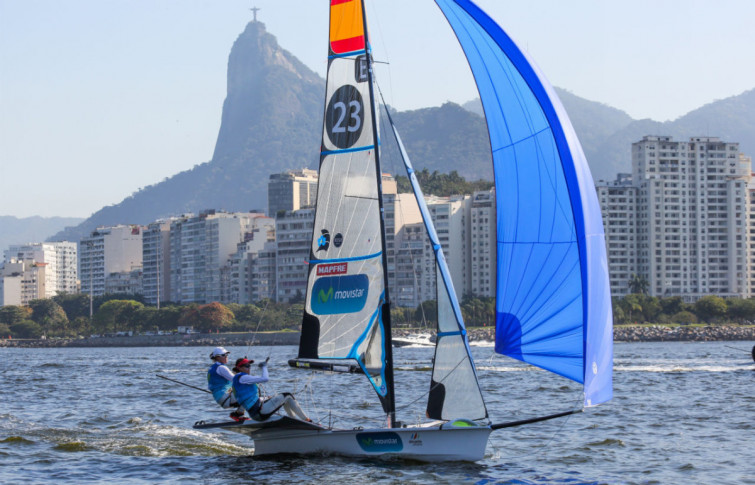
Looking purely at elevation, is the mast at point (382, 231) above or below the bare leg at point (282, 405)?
above

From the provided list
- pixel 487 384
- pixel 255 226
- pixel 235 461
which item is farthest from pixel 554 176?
pixel 255 226

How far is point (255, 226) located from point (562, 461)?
16107 centimetres

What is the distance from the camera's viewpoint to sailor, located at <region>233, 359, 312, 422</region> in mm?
17188

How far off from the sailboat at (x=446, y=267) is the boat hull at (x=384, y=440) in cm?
2

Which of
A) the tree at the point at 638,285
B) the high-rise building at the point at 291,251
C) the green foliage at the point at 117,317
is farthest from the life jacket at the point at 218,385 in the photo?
the high-rise building at the point at 291,251

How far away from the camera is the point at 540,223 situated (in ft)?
50.3

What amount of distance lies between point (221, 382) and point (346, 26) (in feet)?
20.8

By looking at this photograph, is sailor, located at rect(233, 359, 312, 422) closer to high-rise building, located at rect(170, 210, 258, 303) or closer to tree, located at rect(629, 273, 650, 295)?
tree, located at rect(629, 273, 650, 295)

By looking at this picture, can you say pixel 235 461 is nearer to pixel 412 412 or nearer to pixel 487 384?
pixel 412 412

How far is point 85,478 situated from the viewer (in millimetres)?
17203

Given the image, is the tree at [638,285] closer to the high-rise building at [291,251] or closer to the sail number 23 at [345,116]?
the high-rise building at [291,251]

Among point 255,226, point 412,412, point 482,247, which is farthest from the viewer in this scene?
point 255,226

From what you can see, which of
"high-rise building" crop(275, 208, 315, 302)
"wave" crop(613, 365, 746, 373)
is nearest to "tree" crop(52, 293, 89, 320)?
"high-rise building" crop(275, 208, 315, 302)

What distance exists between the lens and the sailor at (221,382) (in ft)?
58.3
